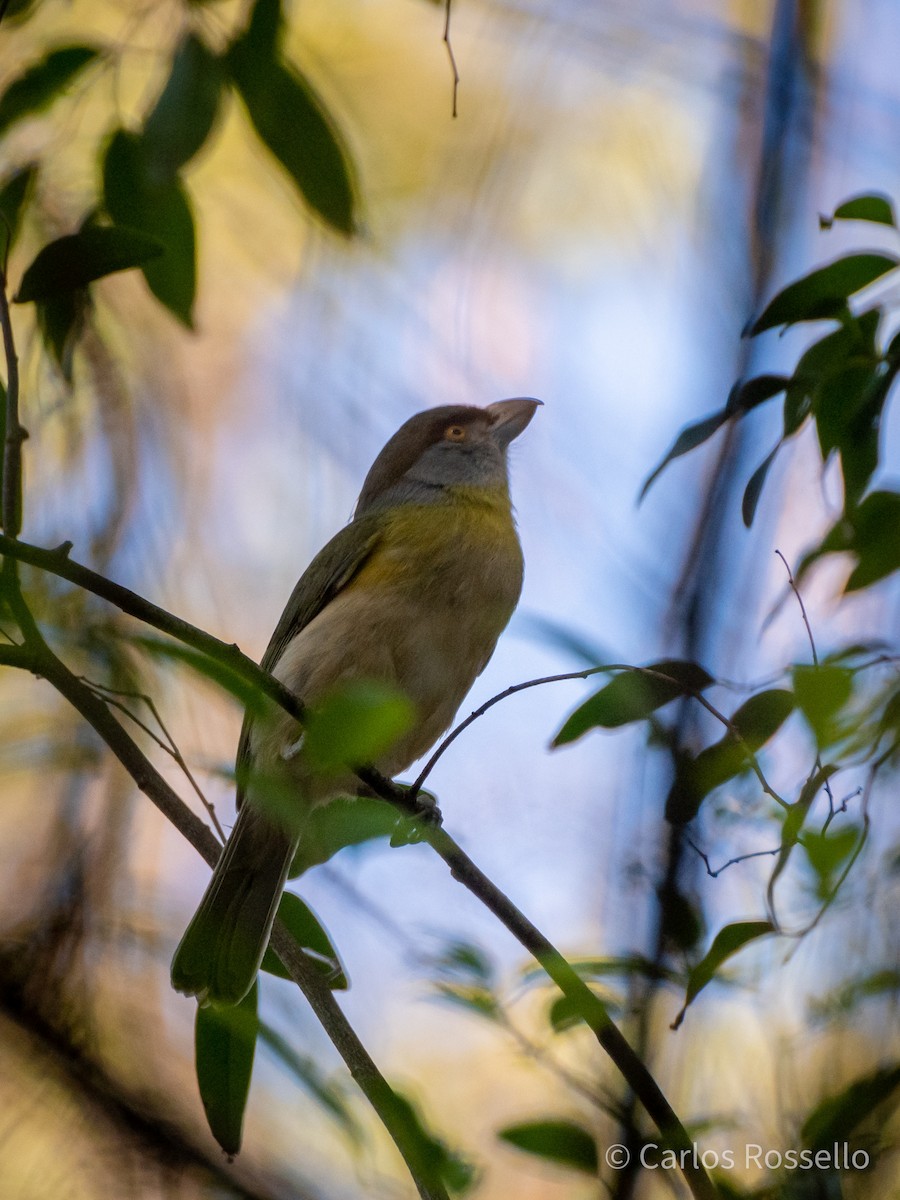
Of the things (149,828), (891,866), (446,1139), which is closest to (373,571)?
(149,828)

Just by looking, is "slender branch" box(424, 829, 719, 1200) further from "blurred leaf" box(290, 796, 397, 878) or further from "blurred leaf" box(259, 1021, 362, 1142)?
"blurred leaf" box(290, 796, 397, 878)

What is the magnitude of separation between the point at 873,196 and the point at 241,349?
14.7 ft

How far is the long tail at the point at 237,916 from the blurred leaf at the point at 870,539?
1.80 metres

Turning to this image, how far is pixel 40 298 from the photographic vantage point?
8.79 feet

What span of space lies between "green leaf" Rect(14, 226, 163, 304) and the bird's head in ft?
6.90

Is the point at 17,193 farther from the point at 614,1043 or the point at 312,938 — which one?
the point at 614,1043

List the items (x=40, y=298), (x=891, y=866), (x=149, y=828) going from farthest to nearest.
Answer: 1. (x=149, y=828)
2. (x=40, y=298)
3. (x=891, y=866)

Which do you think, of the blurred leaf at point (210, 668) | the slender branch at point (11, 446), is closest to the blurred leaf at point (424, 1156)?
the blurred leaf at point (210, 668)

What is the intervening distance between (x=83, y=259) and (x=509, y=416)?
2.68 m

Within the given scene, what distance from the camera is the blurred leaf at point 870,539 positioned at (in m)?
2.16

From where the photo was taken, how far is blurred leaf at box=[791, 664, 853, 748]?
65.7 inches

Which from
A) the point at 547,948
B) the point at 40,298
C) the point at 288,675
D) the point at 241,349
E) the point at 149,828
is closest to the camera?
the point at 547,948

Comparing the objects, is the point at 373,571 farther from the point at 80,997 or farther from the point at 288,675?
the point at 80,997

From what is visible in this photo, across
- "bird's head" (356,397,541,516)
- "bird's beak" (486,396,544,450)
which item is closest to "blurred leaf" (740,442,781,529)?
"bird's head" (356,397,541,516)
